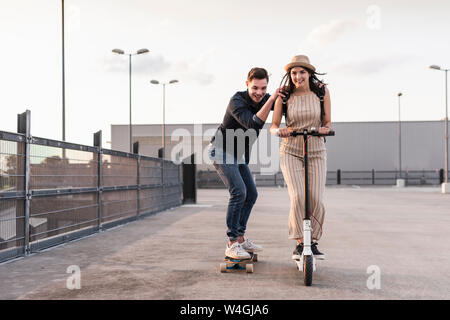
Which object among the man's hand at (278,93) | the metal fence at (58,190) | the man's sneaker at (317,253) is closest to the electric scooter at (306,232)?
the man's sneaker at (317,253)

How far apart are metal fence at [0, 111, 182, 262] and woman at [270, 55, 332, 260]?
3086 mm

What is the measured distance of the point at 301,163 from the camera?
14.9ft

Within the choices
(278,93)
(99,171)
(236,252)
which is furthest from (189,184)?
(278,93)

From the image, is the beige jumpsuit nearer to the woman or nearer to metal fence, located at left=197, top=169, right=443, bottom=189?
the woman

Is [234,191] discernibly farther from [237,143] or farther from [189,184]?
[189,184]

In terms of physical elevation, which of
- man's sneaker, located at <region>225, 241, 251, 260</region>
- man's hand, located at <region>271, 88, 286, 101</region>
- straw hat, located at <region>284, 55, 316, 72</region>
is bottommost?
man's sneaker, located at <region>225, 241, 251, 260</region>

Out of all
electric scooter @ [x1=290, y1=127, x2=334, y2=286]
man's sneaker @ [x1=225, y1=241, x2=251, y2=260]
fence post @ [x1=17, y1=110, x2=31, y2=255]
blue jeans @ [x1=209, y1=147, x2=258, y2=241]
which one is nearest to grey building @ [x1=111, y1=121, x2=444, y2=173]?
fence post @ [x1=17, y1=110, x2=31, y2=255]

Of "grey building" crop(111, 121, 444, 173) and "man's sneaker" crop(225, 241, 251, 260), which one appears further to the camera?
"grey building" crop(111, 121, 444, 173)

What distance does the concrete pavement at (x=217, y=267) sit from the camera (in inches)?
154

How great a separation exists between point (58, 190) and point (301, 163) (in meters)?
3.68

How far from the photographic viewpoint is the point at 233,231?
194 inches

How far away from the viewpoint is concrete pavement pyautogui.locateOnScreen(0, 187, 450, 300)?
3.92 meters

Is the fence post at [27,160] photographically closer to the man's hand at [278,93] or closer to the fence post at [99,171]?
the fence post at [99,171]
